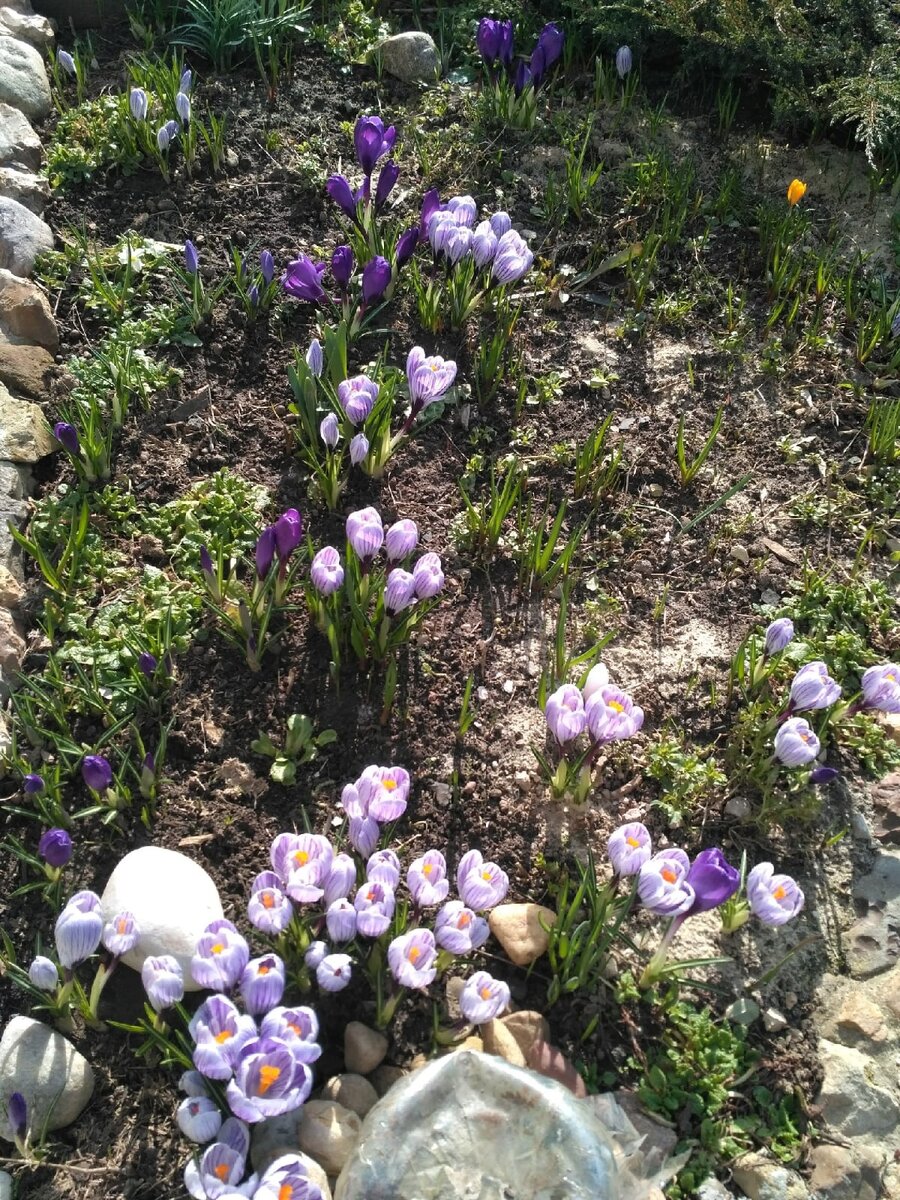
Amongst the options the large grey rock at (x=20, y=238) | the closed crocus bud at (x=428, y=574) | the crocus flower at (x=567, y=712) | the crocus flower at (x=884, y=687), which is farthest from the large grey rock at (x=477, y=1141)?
the large grey rock at (x=20, y=238)

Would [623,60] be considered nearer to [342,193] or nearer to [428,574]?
[342,193]

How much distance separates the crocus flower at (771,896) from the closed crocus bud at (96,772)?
140 centimetres

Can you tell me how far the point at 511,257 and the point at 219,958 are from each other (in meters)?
2.19

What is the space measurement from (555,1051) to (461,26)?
12.6 feet

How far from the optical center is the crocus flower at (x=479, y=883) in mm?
2252

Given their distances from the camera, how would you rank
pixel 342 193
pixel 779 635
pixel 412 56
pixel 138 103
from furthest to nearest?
pixel 412 56, pixel 138 103, pixel 342 193, pixel 779 635

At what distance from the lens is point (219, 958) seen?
2.09 m

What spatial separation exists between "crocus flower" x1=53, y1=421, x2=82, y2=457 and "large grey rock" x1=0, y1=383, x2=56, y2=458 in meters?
0.10

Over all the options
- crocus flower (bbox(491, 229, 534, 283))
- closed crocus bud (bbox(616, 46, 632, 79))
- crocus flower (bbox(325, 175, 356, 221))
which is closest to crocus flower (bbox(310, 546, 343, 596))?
crocus flower (bbox(491, 229, 534, 283))

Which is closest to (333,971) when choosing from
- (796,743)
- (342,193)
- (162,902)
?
(162,902)

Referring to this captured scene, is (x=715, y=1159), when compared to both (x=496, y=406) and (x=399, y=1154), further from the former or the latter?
(x=496, y=406)

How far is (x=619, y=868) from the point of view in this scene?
2.30m

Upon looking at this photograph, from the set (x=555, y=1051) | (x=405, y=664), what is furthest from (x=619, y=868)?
(x=405, y=664)

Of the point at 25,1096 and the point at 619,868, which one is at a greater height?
the point at 619,868
